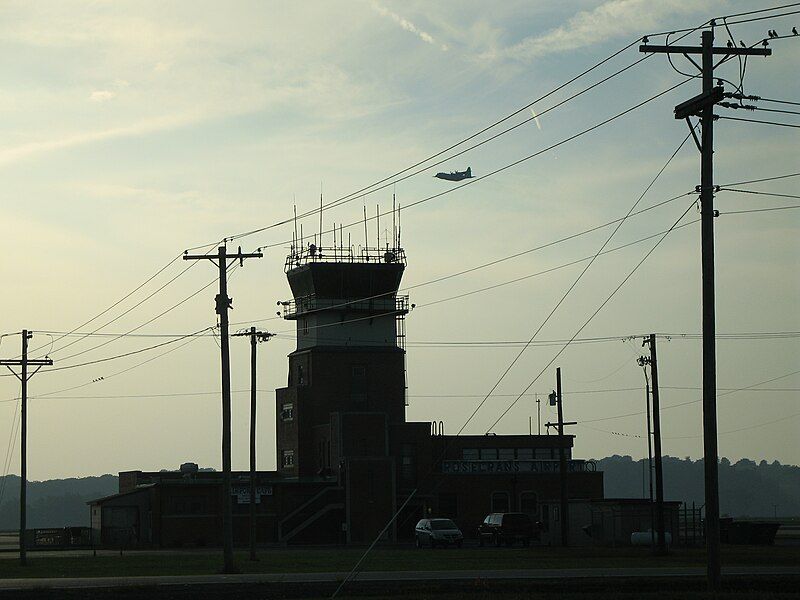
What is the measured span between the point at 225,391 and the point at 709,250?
25518 millimetres

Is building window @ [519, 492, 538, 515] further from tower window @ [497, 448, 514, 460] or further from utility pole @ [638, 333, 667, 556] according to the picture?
utility pole @ [638, 333, 667, 556]

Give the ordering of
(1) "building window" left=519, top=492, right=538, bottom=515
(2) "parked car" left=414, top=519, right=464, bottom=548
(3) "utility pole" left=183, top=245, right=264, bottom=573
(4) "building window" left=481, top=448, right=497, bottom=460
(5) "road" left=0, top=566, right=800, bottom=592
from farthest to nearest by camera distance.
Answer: (4) "building window" left=481, top=448, right=497, bottom=460 → (1) "building window" left=519, top=492, right=538, bottom=515 → (2) "parked car" left=414, top=519, right=464, bottom=548 → (3) "utility pole" left=183, top=245, right=264, bottom=573 → (5) "road" left=0, top=566, right=800, bottom=592

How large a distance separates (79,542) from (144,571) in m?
55.8

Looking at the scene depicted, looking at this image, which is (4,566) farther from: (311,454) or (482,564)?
(311,454)

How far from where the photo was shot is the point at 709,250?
3303 centimetres

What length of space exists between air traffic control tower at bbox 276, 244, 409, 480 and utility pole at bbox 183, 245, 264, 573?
49.6 metres

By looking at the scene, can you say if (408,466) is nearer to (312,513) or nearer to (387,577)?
(312,513)

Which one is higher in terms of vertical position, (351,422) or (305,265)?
(305,265)

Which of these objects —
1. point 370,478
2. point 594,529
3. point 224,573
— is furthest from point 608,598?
point 370,478

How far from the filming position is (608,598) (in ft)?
103

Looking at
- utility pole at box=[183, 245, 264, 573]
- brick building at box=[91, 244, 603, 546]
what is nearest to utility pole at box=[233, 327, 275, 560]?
utility pole at box=[183, 245, 264, 573]

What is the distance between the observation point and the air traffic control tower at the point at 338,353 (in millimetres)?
106062

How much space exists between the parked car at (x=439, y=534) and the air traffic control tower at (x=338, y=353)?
2272 cm

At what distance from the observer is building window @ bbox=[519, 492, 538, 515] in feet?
339
